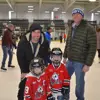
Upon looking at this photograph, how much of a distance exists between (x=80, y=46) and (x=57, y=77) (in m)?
0.74

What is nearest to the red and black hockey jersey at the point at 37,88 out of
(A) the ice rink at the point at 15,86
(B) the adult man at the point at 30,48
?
(B) the adult man at the point at 30,48

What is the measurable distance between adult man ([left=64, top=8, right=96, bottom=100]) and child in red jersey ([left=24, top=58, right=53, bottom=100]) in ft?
3.15

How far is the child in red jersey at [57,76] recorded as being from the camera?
332 centimetres

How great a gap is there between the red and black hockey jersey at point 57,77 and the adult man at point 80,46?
21.8 inches

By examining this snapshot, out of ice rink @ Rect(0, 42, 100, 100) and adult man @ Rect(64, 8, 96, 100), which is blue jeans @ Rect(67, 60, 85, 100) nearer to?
adult man @ Rect(64, 8, 96, 100)

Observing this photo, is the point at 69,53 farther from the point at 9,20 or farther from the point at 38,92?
the point at 9,20

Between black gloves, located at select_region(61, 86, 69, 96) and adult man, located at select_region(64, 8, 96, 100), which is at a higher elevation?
adult man, located at select_region(64, 8, 96, 100)

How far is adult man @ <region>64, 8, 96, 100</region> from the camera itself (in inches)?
148

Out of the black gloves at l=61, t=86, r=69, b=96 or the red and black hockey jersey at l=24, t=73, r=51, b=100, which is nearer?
the red and black hockey jersey at l=24, t=73, r=51, b=100

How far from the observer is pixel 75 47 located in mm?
3906

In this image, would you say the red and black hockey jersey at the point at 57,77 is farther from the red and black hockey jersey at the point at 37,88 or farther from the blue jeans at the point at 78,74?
the blue jeans at the point at 78,74

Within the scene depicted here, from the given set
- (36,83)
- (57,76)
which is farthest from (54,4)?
(36,83)

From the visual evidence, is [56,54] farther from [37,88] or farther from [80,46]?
[80,46]

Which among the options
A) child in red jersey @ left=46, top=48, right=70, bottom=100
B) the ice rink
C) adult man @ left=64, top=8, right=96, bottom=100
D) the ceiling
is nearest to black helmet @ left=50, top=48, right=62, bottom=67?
child in red jersey @ left=46, top=48, right=70, bottom=100
